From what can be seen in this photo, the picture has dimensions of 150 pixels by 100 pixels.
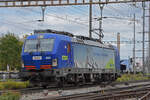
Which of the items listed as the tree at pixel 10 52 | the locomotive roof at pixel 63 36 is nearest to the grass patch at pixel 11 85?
the locomotive roof at pixel 63 36

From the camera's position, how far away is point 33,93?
18.1 m

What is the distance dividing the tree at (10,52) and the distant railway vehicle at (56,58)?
28.8m

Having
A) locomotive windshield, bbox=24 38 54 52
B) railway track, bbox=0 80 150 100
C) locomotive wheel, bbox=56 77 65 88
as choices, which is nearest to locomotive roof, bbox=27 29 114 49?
locomotive windshield, bbox=24 38 54 52

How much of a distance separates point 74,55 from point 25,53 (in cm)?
350

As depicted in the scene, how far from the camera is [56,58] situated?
19.9 metres

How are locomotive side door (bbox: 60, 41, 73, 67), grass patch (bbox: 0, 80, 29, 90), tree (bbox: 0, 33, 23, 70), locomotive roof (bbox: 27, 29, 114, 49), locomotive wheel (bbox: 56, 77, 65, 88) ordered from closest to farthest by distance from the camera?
locomotive wheel (bbox: 56, 77, 65, 88), locomotive side door (bbox: 60, 41, 73, 67), locomotive roof (bbox: 27, 29, 114, 49), grass patch (bbox: 0, 80, 29, 90), tree (bbox: 0, 33, 23, 70)

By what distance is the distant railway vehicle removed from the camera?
19891mm

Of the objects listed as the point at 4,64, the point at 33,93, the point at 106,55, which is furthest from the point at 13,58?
the point at 33,93

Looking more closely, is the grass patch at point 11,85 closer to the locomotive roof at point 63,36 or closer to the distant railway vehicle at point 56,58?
the distant railway vehicle at point 56,58

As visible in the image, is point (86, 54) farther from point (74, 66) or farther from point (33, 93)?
point (33, 93)

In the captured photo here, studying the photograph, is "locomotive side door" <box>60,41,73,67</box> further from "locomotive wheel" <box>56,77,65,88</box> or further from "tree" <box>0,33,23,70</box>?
"tree" <box>0,33,23,70</box>

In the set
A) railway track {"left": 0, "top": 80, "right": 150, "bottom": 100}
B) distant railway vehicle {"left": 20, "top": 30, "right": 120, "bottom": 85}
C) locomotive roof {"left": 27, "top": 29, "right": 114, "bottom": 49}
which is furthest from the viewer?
locomotive roof {"left": 27, "top": 29, "right": 114, "bottom": 49}

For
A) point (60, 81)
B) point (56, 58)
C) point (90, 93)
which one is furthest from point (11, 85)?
point (90, 93)

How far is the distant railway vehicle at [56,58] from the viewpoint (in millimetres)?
19891
